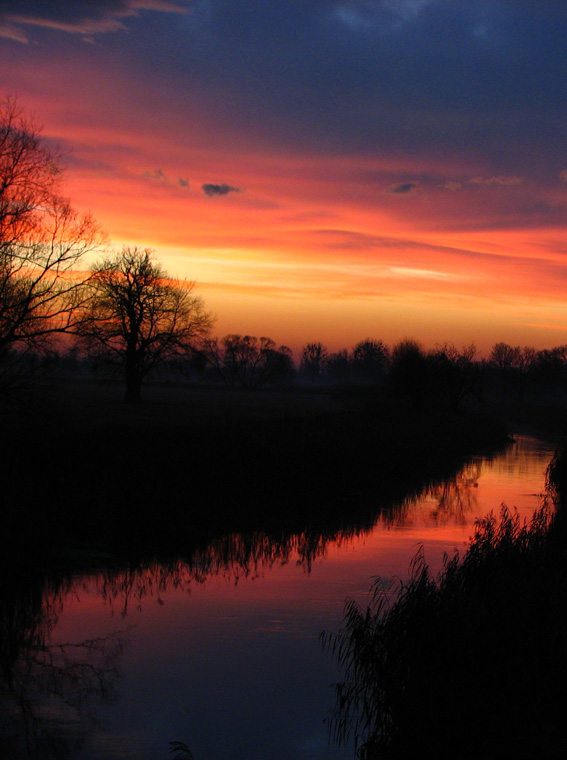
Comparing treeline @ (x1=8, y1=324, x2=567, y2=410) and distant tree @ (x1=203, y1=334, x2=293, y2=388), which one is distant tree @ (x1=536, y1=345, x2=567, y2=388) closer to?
treeline @ (x1=8, y1=324, x2=567, y2=410)

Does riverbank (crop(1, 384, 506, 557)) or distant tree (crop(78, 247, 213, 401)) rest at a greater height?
distant tree (crop(78, 247, 213, 401))

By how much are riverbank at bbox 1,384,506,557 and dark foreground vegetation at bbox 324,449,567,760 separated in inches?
330

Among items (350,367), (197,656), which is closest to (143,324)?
(197,656)

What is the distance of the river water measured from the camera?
7.56m

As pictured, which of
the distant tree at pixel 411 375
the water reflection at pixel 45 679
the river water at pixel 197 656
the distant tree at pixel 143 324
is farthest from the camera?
the distant tree at pixel 411 375

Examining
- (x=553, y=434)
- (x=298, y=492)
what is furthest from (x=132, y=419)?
(x=553, y=434)

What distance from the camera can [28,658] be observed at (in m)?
9.49

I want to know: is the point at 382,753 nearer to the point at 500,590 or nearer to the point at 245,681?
the point at 245,681

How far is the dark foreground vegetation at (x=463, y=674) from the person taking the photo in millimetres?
6621

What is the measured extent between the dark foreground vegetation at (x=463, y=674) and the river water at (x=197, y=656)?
607 mm

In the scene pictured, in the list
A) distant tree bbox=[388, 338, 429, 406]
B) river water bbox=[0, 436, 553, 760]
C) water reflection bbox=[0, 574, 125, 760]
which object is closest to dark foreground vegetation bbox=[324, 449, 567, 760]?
river water bbox=[0, 436, 553, 760]

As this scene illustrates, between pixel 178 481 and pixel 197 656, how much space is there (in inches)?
456

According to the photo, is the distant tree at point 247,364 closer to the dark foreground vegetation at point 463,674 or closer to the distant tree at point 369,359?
the distant tree at point 369,359

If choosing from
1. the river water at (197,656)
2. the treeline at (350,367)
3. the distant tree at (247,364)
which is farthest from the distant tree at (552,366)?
the river water at (197,656)
